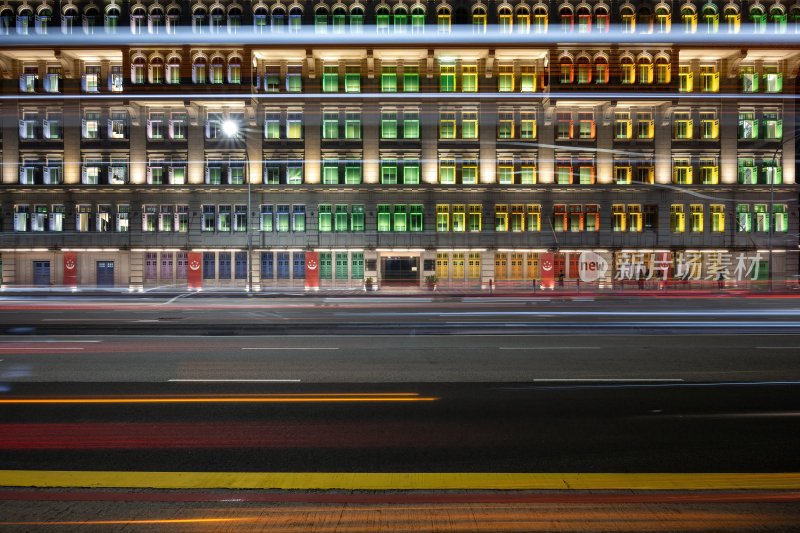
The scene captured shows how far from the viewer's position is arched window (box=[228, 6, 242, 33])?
1486 inches

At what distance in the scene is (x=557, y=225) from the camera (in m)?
→ 37.9

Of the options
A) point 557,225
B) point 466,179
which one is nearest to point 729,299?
point 557,225

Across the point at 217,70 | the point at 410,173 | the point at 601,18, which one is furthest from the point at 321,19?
the point at 601,18

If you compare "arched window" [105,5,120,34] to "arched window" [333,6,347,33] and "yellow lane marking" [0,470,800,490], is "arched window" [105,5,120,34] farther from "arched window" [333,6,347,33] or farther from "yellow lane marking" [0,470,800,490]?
"yellow lane marking" [0,470,800,490]

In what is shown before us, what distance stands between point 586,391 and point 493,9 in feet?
124

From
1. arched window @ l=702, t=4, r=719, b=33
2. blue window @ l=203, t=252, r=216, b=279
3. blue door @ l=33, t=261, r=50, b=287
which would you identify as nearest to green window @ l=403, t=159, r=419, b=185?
blue window @ l=203, t=252, r=216, b=279

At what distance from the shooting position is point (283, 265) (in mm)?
38281

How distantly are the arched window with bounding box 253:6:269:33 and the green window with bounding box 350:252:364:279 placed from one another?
19142 millimetres

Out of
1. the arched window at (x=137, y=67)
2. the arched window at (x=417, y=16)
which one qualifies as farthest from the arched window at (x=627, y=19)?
the arched window at (x=137, y=67)

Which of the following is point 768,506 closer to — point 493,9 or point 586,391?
point 586,391

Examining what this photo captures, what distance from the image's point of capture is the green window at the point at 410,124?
38062 millimetres

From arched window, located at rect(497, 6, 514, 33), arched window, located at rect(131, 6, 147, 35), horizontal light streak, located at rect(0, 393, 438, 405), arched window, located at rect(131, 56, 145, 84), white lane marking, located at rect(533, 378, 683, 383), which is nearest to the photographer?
horizontal light streak, located at rect(0, 393, 438, 405)

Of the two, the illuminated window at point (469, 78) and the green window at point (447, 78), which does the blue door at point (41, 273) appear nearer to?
the green window at point (447, 78)

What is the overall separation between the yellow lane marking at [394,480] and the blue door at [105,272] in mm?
38368
